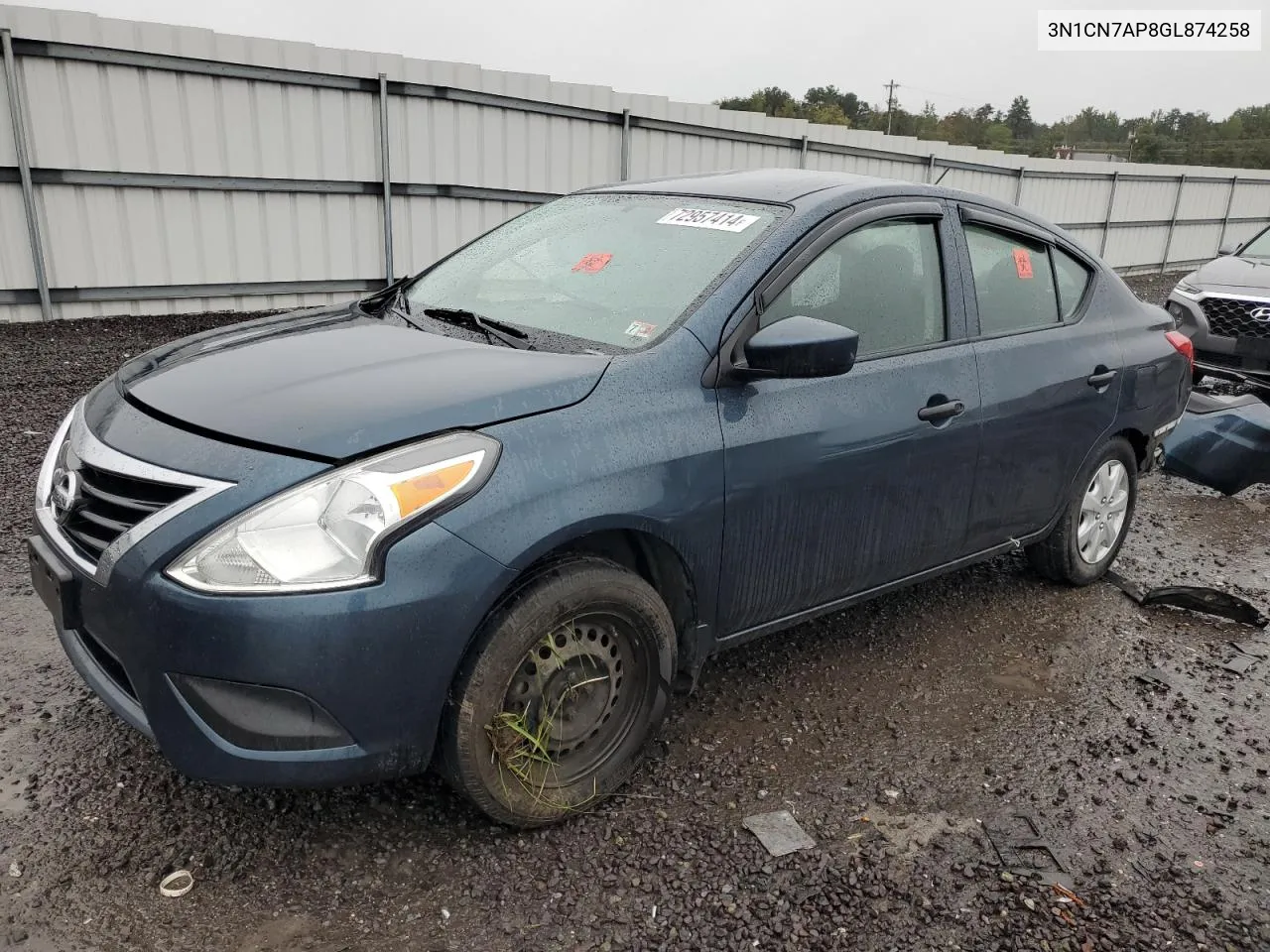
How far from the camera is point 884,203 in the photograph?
3.30 m

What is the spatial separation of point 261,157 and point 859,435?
8.09 m

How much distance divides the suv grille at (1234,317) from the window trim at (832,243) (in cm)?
638

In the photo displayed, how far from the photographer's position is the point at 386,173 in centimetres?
983

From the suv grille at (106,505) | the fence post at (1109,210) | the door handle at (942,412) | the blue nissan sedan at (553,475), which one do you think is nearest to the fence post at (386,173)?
the blue nissan sedan at (553,475)

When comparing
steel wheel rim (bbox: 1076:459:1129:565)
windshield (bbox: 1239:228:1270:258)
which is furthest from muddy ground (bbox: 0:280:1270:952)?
windshield (bbox: 1239:228:1270:258)

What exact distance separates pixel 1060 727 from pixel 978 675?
0.40m

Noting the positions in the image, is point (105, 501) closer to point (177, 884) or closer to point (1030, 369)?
point (177, 884)

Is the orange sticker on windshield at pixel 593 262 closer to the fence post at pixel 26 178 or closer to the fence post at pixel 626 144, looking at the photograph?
the fence post at pixel 26 178

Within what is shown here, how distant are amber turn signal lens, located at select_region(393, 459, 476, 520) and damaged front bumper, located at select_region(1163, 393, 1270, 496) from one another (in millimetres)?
5230

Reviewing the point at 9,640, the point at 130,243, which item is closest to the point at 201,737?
the point at 9,640

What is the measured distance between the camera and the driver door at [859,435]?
9.18 ft

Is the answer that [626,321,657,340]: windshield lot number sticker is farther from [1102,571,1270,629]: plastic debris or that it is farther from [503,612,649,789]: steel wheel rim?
[1102,571,1270,629]: plastic debris

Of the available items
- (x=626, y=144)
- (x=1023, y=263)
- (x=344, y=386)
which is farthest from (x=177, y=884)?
(x=626, y=144)

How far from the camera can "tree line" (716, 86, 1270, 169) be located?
7131 cm
